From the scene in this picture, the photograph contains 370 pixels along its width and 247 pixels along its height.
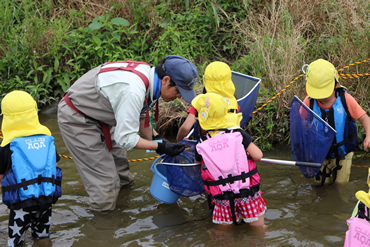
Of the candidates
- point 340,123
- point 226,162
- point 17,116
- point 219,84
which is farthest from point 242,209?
point 17,116

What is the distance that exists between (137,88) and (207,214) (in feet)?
4.98

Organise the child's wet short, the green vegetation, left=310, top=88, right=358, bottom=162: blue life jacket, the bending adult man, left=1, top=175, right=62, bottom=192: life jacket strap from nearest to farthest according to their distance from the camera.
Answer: left=1, top=175, right=62, bottom=192: life jacket strap < the child's wet short < the bending adult man < left=310, top=88, right=358, bottom=162: blue life jacket < the green vegetation

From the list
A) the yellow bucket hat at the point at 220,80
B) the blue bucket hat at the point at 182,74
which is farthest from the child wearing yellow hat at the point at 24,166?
the yellow bucket hat at the point at 220,80

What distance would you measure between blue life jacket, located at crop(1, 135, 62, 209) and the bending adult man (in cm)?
63

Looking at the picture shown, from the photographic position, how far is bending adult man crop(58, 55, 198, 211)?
3258 mm

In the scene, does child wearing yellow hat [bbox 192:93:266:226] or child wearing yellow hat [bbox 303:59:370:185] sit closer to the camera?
child wearing yellow hat [bbox 192:93:266:226]

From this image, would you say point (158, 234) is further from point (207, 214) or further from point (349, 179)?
point (349, 179)

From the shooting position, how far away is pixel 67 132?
3695mm

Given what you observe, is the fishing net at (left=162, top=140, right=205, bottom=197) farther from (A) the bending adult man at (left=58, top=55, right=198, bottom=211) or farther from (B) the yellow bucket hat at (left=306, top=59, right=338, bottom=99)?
(B) the yellow bucket hat at (left=306, top=59, right=338, bottom=99)

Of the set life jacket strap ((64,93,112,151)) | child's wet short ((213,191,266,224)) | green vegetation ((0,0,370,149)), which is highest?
green vegetation ((0,0,370,149))

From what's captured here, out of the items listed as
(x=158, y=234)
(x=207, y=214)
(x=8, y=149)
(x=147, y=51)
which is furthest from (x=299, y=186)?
(x=147, y=51)

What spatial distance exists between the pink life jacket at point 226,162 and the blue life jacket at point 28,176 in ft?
4.19

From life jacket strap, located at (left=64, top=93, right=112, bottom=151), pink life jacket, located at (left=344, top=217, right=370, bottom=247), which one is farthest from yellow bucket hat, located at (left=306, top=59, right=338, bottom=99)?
life jacket strap, located at (left=64, top=93, right=112, bottom=151)

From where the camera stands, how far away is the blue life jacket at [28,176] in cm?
292
